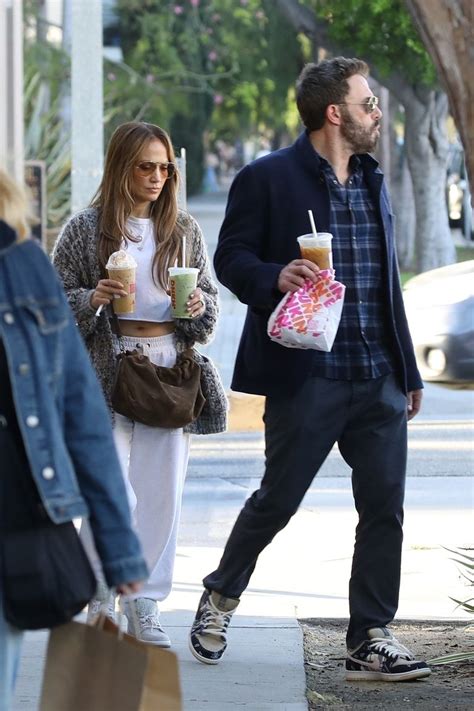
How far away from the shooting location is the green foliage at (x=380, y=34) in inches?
766

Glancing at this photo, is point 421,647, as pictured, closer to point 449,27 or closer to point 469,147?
point 469,147

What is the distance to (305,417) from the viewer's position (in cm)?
489

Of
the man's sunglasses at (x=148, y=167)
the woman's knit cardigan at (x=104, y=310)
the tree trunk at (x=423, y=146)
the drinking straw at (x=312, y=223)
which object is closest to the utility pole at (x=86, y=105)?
the woman's knit cardigan at (x=104, y=310)

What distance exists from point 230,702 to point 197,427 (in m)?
1.06

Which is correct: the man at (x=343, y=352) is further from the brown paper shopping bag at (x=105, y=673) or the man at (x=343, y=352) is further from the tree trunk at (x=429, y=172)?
the tree trunk at (x=429, y=172)

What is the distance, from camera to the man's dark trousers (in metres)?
4.92

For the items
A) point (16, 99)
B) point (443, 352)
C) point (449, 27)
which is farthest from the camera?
point (16, 99)

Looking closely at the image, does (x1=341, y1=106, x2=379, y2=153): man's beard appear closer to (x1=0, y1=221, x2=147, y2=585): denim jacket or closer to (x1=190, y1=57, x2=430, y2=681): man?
(x1=190, y1=57, x2=430, y2=681): man

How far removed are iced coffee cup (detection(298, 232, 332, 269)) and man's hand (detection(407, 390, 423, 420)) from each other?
2.42ft

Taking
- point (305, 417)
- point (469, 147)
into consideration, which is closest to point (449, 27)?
point (469, 147)

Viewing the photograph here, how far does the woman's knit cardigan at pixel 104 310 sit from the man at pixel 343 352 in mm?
283

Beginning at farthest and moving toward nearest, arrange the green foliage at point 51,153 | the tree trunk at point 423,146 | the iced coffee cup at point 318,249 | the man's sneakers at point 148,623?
the tree trunk at point 423,146 < the green foliage at point 51,153 < the man's sneakers at point 148,623 < the iced coffee cup at point 318,249

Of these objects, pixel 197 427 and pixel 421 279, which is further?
pixel 421 279

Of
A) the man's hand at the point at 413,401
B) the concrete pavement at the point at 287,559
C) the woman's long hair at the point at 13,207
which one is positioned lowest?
the concrete pavement at the point at 287,559
